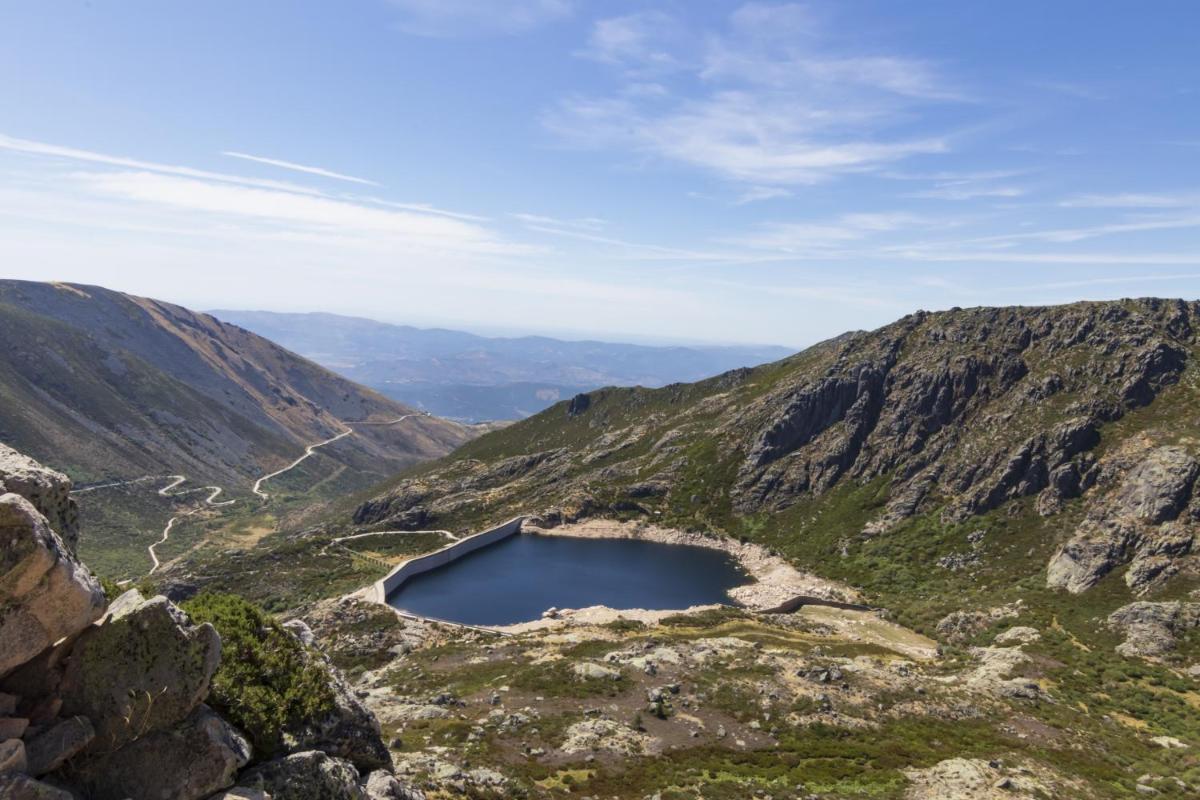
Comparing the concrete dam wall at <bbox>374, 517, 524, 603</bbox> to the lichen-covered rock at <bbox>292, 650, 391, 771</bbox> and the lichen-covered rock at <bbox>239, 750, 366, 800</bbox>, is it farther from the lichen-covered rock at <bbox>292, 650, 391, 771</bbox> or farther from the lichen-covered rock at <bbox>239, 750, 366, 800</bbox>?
the lichen-covered rock at <bbox>239, 750, 366, 800</bbox>

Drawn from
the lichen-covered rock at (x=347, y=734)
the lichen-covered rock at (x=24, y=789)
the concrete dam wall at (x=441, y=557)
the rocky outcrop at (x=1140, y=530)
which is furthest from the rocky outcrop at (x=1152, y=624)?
the concrete dam wall at (x=441, y=557)

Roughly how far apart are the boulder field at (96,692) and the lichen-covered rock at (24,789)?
1.1 inches

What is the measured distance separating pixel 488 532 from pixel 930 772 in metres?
121

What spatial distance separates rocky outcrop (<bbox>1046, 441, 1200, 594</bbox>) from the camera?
318 feet

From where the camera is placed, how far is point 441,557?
138 meters

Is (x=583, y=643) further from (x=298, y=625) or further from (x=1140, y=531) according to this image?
(x=1140, y=531)

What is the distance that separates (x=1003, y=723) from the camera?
5859 cm

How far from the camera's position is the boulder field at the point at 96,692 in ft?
55.5

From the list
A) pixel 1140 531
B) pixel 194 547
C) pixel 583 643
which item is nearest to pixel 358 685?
pixel 583 643

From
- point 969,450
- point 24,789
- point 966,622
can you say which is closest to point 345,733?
point 24,789

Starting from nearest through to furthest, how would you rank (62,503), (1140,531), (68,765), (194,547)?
(68,765)
(62,503)
(1140,531)
(194,547)

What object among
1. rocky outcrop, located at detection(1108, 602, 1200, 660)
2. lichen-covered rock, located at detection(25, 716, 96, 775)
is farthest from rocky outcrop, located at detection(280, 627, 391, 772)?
rocky outcrop, located at detection(1108, 602, 1200, 660)

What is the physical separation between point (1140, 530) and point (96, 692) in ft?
430

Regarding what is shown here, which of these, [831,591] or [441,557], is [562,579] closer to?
[441,557]
